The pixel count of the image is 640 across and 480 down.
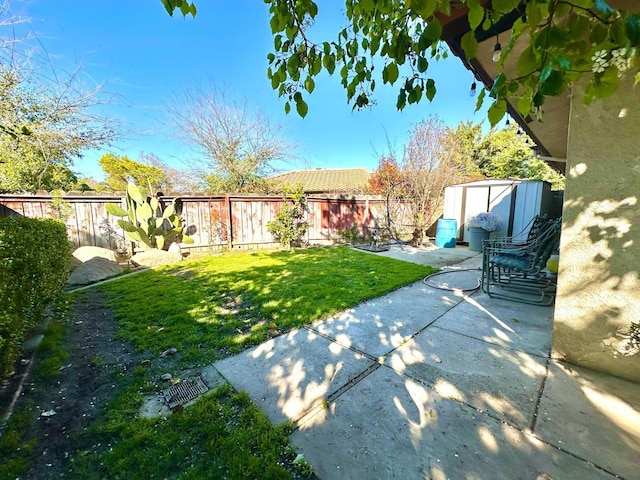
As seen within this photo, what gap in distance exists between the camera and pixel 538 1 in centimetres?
88

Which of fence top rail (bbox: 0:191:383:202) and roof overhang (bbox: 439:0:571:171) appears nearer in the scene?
roof overhang (bbox: 439:0:571:171)

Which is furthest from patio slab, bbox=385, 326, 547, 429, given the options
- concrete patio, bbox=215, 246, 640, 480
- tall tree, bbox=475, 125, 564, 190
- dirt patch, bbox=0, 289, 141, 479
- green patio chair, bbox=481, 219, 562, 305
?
tall tree, bbox=475, 125, 564, 190

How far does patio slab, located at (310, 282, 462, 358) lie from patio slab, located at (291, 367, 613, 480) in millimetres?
680

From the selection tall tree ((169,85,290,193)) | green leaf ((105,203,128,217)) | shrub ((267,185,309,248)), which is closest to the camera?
green leaf ((105,203,128,217))

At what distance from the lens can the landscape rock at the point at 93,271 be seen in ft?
15.3

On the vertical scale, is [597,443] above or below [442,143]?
below

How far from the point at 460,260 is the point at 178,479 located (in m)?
6.71

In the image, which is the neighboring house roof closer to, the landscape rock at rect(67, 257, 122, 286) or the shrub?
the shrub

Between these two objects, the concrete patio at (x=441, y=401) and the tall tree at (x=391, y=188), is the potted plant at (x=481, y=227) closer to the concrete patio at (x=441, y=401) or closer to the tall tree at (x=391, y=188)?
the tall tree at (x=391, y=188)

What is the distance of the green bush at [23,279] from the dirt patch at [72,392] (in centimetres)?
30

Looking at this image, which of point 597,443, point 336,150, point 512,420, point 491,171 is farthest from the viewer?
point 491,171

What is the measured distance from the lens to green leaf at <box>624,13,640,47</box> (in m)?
0.74

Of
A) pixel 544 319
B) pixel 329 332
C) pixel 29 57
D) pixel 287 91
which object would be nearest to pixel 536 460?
pixel 329 332

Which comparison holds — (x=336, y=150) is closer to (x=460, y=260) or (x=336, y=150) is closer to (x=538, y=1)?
(x=460, y=260)
